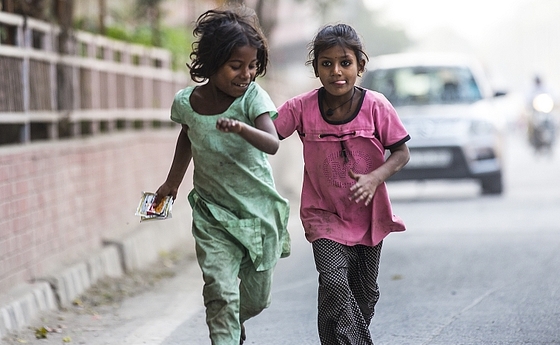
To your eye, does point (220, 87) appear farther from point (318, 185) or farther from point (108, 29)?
point (108, 29)

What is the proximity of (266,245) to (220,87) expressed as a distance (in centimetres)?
68

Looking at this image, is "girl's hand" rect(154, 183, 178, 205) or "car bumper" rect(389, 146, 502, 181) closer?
"girl's hand" rect(154, 183, 178, 205)

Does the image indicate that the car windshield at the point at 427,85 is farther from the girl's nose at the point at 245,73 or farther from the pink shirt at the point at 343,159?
the girl's nose at the point at 245,73

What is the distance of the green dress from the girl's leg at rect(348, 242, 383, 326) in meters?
0.46

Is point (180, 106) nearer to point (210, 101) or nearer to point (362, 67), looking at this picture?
point (210, 101)

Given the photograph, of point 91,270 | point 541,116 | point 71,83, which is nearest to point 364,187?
point 91,270

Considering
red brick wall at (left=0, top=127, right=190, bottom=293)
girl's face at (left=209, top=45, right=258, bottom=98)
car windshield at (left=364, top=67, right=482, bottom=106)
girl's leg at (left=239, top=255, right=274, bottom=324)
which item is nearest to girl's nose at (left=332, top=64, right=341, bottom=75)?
girl's face at (left=209, top=45, right=258, bottom=98)

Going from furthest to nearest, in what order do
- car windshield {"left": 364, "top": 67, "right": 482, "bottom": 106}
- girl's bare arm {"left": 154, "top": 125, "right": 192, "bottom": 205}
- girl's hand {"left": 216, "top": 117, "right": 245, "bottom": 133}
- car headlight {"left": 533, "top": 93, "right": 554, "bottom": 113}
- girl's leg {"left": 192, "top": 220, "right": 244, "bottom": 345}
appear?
car headlight {"left": 533, "top": 93, "right": 554, "bottom": 113}
car windshield {"left": 364, "top": 67, "right": 482, "bottom": 106}
girl's bare arm {"left": 154, "top": 125, "right": 192, "bottom": 205}
girl's leg {"left": 192, "top": 220, "right": 244, "bottom": 345}
girl's hand {"left": 216, "top": 117, "right": 245, "bottom": 133}

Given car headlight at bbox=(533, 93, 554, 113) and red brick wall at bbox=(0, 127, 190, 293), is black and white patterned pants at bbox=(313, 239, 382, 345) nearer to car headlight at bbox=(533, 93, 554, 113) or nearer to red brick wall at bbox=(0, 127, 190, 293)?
red brick wall at bbox=(0, 127, 190, 293)

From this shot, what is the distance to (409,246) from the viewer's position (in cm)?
920

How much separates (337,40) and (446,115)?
8871mm

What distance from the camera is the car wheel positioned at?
44.1 ft

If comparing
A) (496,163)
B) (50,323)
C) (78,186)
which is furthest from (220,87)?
(496,163)

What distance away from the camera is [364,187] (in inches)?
166
